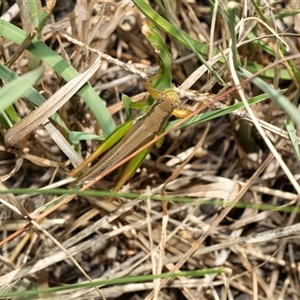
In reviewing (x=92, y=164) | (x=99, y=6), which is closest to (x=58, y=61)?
(x=92, y=164)

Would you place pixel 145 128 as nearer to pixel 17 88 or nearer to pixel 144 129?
pixel 144 129

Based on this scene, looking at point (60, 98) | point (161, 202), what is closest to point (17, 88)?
point (60, 98)

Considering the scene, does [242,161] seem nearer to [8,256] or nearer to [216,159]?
[216,159]

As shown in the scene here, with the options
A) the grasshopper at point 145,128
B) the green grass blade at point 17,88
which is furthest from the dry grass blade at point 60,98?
the green grass blade at point 17,88

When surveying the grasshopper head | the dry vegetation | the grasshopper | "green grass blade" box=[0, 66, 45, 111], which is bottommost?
the dry vegetation

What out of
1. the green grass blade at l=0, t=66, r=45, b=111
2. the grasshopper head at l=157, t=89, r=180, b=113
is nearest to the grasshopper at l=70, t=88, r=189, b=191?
the grasshopper head at l=157, t=89, r=180, b=113

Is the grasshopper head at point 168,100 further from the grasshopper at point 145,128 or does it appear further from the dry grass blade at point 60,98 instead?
the dry grass blade at point 60,98

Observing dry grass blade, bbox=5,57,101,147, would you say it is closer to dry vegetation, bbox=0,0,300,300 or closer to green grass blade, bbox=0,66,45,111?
dry vegetation, bbox=0,0,300,300
